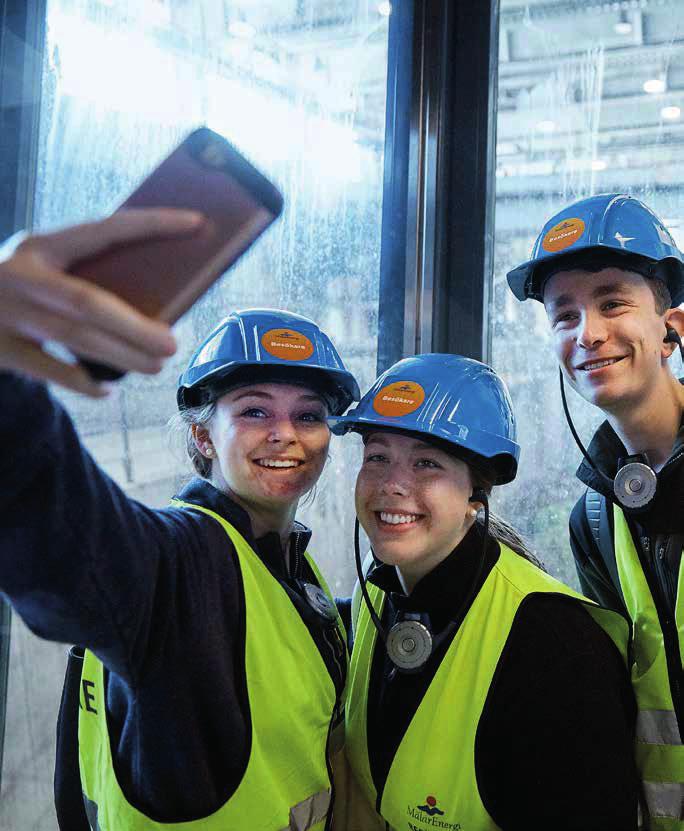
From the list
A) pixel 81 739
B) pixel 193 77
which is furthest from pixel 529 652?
pixel 193 77

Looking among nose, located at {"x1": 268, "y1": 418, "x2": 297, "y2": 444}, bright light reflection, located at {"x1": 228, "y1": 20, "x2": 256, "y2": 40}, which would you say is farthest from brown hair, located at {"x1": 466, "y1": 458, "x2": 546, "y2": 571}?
bright light reflection, located at {"x1": 228, "y1": 20, "x2": 256, "y2": 40}

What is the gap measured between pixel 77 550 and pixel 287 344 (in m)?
0.65

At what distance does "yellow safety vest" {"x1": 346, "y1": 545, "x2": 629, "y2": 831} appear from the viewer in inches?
50.7

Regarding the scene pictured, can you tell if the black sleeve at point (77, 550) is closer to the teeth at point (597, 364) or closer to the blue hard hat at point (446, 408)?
the blue hard hat at point (446, 408)

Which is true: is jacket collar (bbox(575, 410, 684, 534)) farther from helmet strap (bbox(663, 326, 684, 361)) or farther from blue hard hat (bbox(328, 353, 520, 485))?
blue hard hat (bbox(328, 353, 520, 485))

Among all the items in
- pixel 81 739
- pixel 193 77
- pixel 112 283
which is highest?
pixel 193 77

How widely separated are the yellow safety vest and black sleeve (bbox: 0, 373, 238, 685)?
1.49 feet

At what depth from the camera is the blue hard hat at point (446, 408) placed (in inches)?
56.9

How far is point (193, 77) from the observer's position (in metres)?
1.95

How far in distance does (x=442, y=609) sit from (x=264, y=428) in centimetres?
45

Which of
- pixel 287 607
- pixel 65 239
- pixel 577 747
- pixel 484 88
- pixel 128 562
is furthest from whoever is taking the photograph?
pixel 484 88

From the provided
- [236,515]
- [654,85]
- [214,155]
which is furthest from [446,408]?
[654,85]

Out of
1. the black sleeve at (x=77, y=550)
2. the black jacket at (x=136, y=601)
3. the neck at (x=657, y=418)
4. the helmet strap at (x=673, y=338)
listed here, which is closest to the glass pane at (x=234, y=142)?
the black jacket at (x=136, y=601)

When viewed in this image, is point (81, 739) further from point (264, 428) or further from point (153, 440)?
point (153, 440)
